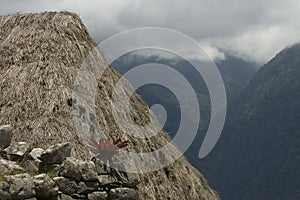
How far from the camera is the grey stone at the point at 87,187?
959 centimetres

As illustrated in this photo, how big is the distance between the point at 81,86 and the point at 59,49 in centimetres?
153

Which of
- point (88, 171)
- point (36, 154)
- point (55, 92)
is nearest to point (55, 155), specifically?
point (36, 154)

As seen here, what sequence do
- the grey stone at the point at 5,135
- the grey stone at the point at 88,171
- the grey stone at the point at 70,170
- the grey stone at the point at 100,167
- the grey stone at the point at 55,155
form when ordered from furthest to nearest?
the grey stone at the point at 5,135, the grey stone at the point at 100,167, the grey stone at the point at 55,155, the grey stone at the point at 88,171, the grey stone at the point at 70,170

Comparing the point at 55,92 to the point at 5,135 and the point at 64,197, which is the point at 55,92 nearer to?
the point at 5,135

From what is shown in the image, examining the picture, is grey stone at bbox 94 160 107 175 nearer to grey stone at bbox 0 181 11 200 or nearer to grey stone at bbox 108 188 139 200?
grey stone at bbox 108 188 139 200

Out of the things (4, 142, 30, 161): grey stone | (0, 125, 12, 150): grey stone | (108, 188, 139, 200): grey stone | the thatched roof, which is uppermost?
the thatched roof

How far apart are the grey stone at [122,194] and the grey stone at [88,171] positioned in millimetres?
472

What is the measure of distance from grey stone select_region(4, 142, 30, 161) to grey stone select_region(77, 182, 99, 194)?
4.72ft

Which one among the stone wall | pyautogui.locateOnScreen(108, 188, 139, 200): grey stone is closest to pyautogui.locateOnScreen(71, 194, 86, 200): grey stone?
the stone wall

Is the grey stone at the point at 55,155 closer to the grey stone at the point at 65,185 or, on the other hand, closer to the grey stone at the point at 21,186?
the grey stone at the point at 65,185

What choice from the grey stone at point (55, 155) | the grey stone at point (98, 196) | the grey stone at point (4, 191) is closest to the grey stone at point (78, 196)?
the grey stone at point (98, 196)

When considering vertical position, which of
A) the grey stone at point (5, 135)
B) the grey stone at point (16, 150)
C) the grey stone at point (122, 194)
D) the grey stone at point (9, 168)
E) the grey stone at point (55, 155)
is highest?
the grey stone at point (5, 135)

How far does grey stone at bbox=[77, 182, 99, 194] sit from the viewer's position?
959 centimetres

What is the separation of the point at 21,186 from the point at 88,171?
1461 millimetres
